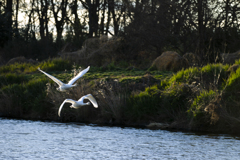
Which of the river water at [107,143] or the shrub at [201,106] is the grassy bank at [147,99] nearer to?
the shrub at [201,106]

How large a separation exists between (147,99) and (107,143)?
143 inches

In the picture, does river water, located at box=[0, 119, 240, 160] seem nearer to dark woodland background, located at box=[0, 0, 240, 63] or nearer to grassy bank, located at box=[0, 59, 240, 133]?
grassy bank, located at box=[0, 59, 240, 133]

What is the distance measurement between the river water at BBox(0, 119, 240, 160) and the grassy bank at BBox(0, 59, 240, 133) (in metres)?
0.80

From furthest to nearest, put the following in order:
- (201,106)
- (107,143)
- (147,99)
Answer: (147,99)
(201,106)
(107,143)

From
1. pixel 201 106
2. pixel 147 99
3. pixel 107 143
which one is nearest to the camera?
pixel 107 143

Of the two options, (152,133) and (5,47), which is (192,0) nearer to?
(152,133)

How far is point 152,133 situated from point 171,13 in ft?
40.5

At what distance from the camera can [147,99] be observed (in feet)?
54.0

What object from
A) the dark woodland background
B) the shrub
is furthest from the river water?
the dark woodland background

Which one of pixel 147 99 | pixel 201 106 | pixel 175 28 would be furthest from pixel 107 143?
pixel 175 28

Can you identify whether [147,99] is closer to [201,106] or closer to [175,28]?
[201,106]

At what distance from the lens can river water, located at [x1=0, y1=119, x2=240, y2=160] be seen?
468 inches

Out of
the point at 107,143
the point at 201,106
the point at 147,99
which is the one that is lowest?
the point at 107,143

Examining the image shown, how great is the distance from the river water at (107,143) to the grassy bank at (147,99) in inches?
31.5
